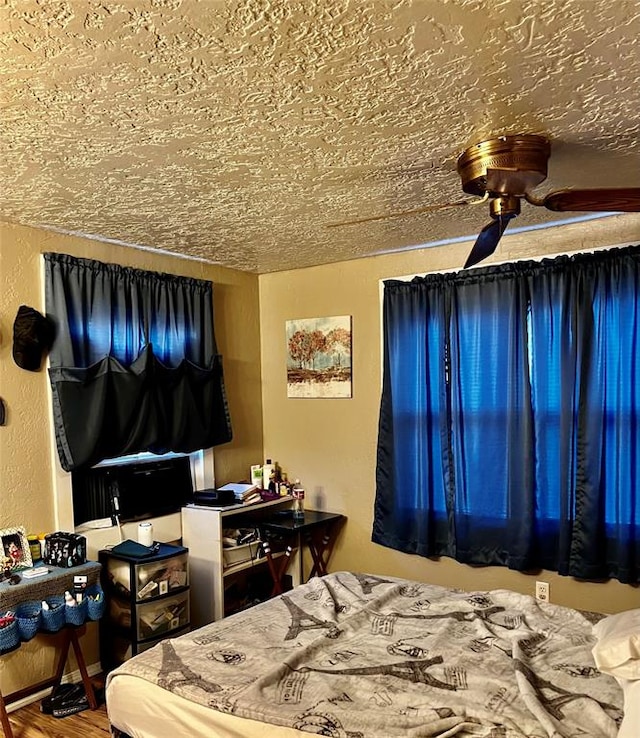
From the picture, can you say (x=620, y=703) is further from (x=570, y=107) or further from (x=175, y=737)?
(x=570, y=107)

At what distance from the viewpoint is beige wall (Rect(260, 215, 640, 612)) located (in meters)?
3.58

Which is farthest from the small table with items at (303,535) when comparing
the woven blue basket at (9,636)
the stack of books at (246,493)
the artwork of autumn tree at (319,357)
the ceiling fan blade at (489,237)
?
the ceiling fan blade at (489,237)

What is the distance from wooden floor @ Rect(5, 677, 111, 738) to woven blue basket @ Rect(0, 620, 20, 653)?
0.46 metres

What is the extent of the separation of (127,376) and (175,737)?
201cm

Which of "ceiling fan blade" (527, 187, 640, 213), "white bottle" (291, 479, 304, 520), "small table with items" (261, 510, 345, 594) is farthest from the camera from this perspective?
"white bottle" (291, 479, 304, 520)

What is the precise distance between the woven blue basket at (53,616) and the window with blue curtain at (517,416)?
6.42ft

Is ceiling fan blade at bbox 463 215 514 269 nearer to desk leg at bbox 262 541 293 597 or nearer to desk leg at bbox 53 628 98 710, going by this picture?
desk leg at bbox 262 541 293 597

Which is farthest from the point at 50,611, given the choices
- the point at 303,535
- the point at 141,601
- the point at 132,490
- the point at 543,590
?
the point at 543,590

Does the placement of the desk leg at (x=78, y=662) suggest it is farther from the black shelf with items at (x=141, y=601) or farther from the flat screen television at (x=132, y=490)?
the flat screen television at (x=132, y=490)

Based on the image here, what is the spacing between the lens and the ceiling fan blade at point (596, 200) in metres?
2.02

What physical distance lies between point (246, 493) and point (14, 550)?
4.64 feet

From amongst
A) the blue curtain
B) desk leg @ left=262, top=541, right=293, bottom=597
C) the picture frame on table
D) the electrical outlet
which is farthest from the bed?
the blue curtain

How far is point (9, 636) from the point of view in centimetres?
267

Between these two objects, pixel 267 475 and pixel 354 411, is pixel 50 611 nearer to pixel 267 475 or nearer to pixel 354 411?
pixel 267 475
